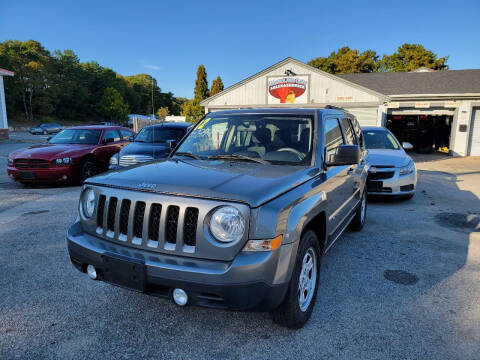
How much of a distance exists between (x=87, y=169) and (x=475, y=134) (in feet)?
65.2

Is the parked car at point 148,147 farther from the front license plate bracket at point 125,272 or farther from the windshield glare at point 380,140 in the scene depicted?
the front license plate bracket at point 125,272

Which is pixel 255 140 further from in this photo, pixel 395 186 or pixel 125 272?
pixel 395 186

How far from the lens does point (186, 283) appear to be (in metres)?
2.12

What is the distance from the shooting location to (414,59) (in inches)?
1753

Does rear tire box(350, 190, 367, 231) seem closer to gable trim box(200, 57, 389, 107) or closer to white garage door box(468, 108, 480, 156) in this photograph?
gable trim box(200, 57, 389, 107)

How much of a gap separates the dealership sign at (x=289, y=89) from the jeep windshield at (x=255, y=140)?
14.8 meters

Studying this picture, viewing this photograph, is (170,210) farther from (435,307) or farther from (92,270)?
(435,307)

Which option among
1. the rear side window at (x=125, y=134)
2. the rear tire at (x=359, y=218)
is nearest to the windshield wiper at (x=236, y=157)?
the rear tire at (x=359, y=218)

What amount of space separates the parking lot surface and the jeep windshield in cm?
143

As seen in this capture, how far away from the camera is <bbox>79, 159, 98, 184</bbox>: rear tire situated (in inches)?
342

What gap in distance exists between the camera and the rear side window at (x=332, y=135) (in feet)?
11.3

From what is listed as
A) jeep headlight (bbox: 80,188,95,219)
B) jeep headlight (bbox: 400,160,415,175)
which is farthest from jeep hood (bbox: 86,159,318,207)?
jeep headlight (bbox: 400,160,415,175)

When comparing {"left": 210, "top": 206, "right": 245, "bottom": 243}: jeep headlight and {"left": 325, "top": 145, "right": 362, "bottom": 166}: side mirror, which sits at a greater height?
{"left": 325, "top": 145, "right": 362, "bottom": 166}: side mirror

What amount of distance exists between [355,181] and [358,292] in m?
1.60
